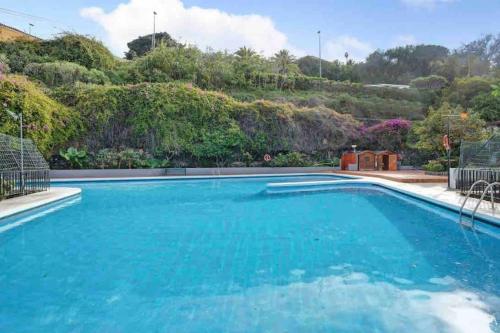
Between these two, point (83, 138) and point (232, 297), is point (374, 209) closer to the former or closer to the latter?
point (232, 297)

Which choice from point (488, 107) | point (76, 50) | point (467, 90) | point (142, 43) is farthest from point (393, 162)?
point (142, 43)

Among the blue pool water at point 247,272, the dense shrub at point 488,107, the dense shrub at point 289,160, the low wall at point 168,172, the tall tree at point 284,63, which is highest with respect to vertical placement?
the tall tree at point 284,63

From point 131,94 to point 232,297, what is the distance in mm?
16862

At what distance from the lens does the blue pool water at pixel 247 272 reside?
3004 millimetres

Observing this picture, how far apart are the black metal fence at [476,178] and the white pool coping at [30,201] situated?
30.8ft

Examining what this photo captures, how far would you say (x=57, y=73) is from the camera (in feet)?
68.3

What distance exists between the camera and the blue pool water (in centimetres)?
300

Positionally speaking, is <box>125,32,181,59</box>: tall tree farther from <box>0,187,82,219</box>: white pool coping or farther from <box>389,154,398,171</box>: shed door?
<box>0,187,82,219</box>: white pool coping

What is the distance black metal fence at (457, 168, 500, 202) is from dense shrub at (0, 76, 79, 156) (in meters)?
15.2

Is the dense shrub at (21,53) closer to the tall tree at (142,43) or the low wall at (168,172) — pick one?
the tall tree at (142,43)

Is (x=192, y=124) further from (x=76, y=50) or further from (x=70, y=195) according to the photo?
(x=76, y=50)

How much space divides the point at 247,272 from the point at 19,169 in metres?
7.98

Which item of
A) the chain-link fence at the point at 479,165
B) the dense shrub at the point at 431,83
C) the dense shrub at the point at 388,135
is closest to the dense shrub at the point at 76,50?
the dense shrub at the point at 388,135

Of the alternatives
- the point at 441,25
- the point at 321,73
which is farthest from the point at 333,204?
the point at 321,73
